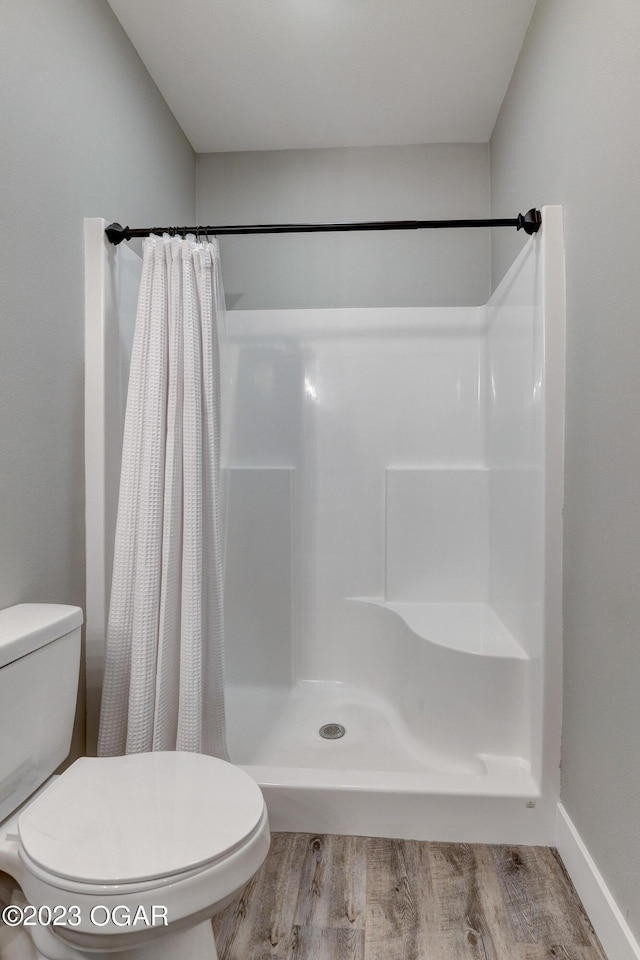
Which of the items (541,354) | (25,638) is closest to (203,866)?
(25,638)

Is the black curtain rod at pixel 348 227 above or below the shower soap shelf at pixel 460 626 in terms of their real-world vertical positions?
above

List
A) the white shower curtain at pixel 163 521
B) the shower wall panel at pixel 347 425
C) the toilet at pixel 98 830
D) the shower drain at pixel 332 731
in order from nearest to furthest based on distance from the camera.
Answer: the toilet at pixel 98 830
the white shower curtain at pixel 163 521
the shower drain at pixel 332 731
the shower wall panel at pixel 347 425

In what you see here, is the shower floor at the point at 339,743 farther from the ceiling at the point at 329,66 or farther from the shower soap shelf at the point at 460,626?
the ceiling at the point at 329,66

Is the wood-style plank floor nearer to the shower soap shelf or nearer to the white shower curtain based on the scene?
the white shower curtain

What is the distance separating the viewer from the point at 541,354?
162 centimetres

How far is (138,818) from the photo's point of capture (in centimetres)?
103

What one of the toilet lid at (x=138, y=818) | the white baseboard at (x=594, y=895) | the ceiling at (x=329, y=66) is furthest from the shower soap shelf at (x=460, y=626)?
the ceiling at (x=329, y=66)

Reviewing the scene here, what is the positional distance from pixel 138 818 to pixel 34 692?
1.17 feet

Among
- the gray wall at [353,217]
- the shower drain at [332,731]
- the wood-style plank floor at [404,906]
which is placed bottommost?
the wood-style plank floor at [404,906]

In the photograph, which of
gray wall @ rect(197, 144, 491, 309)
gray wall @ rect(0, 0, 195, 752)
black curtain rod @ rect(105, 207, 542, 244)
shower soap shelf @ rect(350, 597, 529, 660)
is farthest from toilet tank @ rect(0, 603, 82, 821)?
gray wall @ rect(197, 144, 491, 309)

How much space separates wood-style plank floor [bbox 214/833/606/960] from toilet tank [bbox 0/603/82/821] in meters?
Result: 0.59

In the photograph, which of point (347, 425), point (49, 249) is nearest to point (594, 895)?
point (347, 425)

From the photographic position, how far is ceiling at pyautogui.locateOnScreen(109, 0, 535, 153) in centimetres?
180

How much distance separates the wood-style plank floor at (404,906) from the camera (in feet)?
4.20
